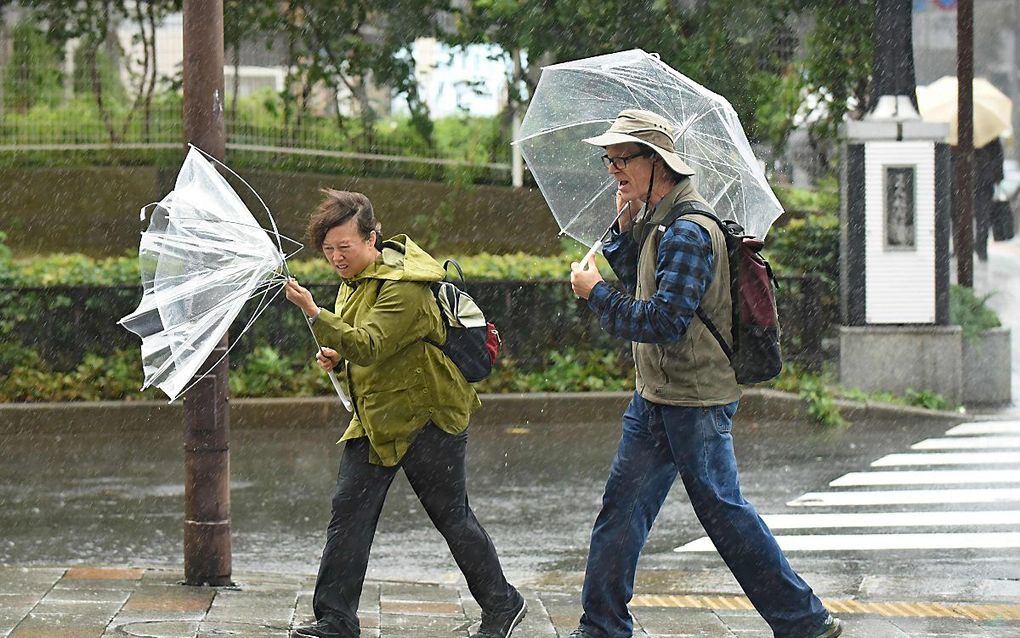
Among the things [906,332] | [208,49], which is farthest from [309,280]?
[208,49]

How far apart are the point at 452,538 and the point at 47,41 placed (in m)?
14.1

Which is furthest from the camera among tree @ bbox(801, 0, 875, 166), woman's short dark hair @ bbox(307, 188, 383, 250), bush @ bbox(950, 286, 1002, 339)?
tree @ bbox(801, 0, 875, 166)

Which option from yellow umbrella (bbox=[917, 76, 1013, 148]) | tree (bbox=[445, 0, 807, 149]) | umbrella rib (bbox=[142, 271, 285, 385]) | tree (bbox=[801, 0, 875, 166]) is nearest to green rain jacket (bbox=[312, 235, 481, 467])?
umbrella rib (bbox=[142, 271, 285, 385])

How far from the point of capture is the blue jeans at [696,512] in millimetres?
5180

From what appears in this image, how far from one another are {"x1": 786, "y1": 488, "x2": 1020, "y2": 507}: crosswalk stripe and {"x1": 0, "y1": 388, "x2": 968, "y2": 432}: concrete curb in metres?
2.47

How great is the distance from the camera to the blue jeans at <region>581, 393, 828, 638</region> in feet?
17.0

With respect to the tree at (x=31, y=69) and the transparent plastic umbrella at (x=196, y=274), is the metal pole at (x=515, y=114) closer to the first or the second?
the tree at (x=31, y=69)

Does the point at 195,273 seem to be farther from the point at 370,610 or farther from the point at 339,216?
the point at 370,610

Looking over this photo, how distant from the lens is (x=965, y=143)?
17.0 m

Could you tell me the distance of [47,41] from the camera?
58.7 ft

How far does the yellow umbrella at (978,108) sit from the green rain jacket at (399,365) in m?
16.8

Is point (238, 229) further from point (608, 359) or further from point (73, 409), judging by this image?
point (608, 359)

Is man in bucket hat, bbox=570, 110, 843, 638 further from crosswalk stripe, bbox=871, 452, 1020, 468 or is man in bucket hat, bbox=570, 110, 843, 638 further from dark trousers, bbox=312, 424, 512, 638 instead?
crosswalk stripe, bbox=871, 452, 1020, 468

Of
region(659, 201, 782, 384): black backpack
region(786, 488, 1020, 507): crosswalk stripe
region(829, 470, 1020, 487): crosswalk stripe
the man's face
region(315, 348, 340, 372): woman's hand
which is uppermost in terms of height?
the man's face
